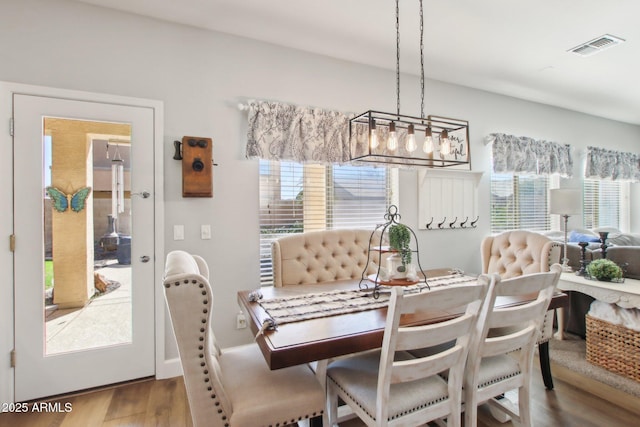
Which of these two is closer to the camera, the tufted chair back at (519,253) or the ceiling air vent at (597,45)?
the tufted chair back at (519,253)

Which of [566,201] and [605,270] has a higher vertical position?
[566,201]

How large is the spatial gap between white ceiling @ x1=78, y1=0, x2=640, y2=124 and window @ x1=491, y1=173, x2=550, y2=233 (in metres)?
1.31

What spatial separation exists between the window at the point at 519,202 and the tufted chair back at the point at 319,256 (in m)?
2.41

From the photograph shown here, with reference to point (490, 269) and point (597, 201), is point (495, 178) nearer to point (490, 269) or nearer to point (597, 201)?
point (490, 269)

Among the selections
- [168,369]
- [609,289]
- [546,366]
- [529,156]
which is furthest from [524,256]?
[168,369]

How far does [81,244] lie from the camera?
2.37 meters

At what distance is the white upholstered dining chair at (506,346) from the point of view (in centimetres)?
147

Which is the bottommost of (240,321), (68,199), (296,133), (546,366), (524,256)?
(546,366)

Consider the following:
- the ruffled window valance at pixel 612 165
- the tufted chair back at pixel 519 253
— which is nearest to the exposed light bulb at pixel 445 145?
the tufted chair back at pixel 519 253

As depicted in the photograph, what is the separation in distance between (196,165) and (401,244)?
A: 1688mm

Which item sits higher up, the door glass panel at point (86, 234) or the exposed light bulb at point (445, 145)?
the exposed light bulb at point (445, 145)

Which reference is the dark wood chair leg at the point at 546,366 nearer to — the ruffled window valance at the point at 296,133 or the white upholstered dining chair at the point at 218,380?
the white upholstered dining chair at the point at 218,380

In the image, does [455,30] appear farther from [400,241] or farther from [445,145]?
[400,241]

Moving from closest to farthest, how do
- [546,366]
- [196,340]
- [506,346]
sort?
[196,340], [506,346], [546,366]
